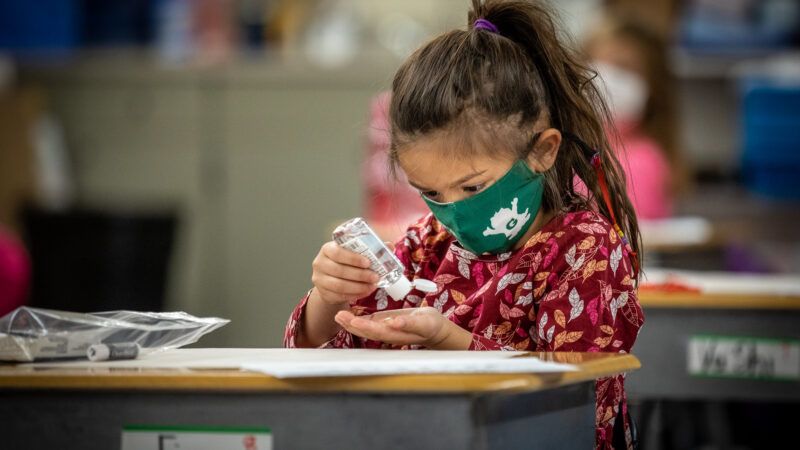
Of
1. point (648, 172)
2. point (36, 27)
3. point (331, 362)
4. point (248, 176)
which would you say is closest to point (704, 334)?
point (331, 362)

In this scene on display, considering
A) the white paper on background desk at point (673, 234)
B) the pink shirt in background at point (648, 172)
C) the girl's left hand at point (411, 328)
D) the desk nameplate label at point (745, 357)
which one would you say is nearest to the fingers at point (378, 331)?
the girl's left hand at point (411, 328)

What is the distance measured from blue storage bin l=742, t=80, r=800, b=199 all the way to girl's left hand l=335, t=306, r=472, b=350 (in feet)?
11.3

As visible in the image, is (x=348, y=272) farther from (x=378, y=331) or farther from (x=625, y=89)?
(x=625, y=89)

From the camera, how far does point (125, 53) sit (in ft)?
16.2

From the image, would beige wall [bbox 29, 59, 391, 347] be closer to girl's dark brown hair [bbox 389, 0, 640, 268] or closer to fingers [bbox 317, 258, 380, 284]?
girl's dark brown hair [bbox 389, 0, 640, 268]

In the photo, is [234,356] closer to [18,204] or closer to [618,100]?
[618,100]

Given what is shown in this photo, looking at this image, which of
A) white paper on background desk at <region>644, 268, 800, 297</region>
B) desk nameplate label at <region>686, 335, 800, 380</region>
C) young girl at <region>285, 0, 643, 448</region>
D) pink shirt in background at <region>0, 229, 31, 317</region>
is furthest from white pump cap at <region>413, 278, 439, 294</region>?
pink shirt in background at <region>0, 229, 31, 317</region>

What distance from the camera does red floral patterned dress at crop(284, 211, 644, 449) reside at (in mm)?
1315

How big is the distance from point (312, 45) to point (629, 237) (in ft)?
12.1

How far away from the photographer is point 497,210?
140cm

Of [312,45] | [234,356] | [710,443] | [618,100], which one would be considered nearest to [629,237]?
[234,356]

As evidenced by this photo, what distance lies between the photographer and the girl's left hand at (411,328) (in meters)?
1.23

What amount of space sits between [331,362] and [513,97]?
44 centimetres

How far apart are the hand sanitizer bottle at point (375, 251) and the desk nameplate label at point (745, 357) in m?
1.06
